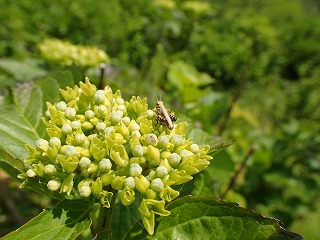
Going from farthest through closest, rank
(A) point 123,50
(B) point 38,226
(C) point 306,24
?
(C) point 306,24 < (A) point 123,50 < (B) point 38,226

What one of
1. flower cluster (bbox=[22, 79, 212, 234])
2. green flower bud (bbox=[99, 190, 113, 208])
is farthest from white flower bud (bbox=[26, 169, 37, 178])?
green flower bud (bbox=[99, 190, 113, 208])

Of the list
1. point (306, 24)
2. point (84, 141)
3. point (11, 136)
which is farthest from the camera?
point (306, 24)

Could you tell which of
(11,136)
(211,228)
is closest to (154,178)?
(211,228)

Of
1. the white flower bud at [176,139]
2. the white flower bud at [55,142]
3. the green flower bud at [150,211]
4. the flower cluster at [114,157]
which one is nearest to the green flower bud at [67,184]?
the flower cluster at [114,157]

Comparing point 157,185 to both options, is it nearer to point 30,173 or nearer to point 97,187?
point 97,187

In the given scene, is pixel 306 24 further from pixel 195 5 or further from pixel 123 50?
pixel 195 5

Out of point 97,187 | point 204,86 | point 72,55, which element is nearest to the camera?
point 97,187

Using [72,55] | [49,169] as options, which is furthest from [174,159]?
[72,55]
